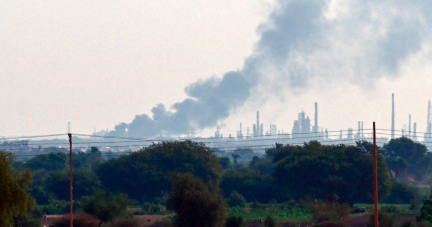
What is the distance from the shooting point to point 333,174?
7944cm

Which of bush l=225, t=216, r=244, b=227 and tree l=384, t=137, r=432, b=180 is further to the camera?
tree l=384, t=137, r=432, b=180

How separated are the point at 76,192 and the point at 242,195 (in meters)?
26.5

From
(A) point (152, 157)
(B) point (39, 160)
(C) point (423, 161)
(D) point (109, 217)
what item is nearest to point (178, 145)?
(A) point (152, 157)

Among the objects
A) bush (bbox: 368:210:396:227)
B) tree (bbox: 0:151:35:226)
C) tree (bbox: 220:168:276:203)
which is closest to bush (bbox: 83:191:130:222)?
tree (bbox: 0:151:35:226)

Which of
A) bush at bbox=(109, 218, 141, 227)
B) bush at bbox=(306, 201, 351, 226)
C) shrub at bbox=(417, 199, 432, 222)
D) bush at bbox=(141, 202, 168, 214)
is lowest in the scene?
bush at bbox=(141, 202, 168, 214)

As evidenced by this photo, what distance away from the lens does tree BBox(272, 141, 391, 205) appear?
A: 79.0 meters

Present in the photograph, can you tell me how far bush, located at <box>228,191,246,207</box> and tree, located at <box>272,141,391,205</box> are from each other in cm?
679

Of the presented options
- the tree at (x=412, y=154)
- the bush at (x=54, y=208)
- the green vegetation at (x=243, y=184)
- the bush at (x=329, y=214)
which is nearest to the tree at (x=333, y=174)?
the green vegetation at (x=243, y=184)

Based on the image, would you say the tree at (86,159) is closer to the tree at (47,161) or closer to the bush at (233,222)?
the tree at (47,161)

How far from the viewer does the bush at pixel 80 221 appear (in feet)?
177

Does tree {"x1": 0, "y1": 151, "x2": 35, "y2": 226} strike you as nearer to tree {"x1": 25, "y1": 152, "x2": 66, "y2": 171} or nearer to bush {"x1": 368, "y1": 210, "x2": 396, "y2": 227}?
bush {"x1": 368, "y1": 210, "x2": 396, "y2": 227}

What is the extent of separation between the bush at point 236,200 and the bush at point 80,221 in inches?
1181

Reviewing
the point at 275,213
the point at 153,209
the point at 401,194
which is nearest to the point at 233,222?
the point at 275,213

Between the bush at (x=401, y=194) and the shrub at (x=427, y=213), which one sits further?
the bush at (x=401, y=194)
